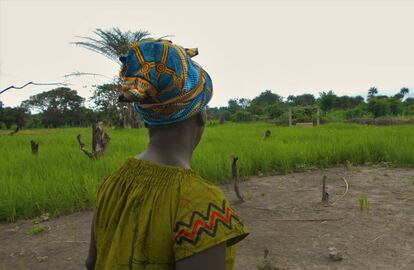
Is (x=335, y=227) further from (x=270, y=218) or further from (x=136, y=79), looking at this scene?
(x=136, y=79)

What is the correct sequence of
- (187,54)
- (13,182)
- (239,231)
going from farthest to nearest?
1. (13,182)
2. (187,54)
3. (239,231)

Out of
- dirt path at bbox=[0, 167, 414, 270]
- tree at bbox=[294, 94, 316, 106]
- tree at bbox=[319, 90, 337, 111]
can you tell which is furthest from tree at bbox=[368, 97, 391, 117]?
dirt path at bbox=[0, 167, 414, 270]

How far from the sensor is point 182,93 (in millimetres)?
802

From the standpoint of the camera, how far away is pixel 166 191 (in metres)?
0.75

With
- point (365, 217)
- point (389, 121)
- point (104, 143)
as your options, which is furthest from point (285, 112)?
point (365, 217)

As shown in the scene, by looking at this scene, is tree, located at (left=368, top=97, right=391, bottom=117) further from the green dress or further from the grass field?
the green dress

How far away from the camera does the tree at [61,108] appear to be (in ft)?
111

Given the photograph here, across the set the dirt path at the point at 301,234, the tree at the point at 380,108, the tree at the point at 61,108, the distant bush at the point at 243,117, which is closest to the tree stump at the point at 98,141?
the dirt path at the point at 301,234

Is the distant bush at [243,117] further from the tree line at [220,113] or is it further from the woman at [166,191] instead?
the woman at [166,191]

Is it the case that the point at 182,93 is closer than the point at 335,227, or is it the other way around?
the point at 182,93

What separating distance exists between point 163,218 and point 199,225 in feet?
0.26

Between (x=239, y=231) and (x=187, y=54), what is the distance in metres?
0.42

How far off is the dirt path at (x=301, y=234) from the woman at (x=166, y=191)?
160 cm

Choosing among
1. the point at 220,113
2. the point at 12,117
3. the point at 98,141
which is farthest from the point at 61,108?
the point at 98,141
